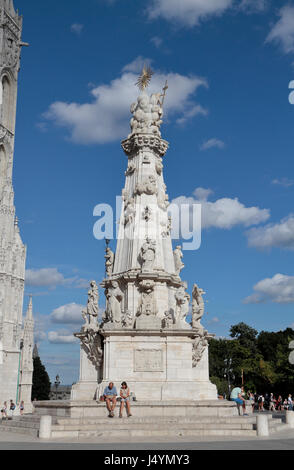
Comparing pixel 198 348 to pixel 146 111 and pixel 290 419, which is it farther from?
pixel 146 111

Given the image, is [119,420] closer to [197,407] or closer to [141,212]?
[197,407]

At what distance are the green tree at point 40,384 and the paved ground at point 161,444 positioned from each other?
58.0 meters

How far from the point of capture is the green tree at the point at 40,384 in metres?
68.7

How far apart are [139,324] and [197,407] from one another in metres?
4.30

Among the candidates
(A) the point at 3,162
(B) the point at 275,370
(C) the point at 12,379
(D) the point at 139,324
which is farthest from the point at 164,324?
(A) the point at 3,162

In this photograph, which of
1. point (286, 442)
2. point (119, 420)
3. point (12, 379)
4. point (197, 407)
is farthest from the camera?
point (12, 379)

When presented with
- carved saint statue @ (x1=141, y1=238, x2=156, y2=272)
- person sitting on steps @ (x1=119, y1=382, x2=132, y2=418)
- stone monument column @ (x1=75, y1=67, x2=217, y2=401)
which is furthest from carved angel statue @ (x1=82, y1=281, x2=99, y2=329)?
person sitting on steps @ (x1=119, y1=382, x2=132, y2=418)

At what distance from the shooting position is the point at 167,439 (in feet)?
43.8

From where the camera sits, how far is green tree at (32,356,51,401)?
225ft

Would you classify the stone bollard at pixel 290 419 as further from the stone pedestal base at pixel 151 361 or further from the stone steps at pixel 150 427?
the stone pedestal base at pixel 151 361

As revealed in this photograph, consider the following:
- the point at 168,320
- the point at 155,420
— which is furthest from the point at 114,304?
the point at 155,420

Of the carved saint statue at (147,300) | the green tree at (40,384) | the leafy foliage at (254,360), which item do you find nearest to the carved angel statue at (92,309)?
the carved saint statue at (147,300)

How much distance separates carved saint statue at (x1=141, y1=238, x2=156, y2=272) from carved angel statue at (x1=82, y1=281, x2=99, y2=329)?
2571mm

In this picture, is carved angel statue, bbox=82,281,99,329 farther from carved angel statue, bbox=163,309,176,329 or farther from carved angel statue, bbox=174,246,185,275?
carved angel statue, bbox=174,246,185,275
